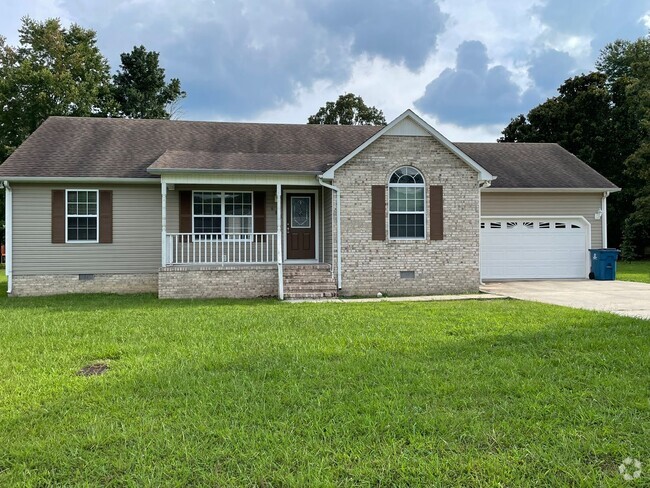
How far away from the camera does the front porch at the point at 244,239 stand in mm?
12258

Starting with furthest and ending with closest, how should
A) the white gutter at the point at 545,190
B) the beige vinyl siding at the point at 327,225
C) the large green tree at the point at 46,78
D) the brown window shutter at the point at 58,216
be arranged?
1. the large green tree at the point at 46,78
2. the white gutter at the point at 545,190
3. the brown window shutter at the point at 58,216
4. the beige vinyl siding at the point at 327,225

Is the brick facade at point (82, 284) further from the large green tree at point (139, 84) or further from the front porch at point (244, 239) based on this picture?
the large green tree at point (139, 84)

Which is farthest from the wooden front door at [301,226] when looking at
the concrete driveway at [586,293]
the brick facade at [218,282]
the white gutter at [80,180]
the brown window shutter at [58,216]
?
the brown window shutter at [58,216]

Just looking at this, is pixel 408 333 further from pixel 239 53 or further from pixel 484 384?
pixel 239 53

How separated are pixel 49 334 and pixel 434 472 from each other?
6350 millimetres

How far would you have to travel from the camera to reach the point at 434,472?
2.95m

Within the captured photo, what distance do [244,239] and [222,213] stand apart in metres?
1.06

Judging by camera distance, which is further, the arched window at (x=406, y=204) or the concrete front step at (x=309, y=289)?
the arched window at (x=406, y=204)

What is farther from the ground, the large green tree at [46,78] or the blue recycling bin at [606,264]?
the large green tree at [46,78]

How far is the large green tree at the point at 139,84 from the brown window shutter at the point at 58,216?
20.3m

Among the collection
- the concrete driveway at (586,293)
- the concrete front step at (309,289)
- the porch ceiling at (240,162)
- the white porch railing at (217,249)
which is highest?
the porch ceiling at (240,162)

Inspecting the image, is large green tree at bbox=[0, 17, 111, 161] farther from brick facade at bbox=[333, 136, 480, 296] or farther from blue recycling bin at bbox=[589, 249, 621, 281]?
blue recycling bin at bbox=[589, 249, 621, 281]

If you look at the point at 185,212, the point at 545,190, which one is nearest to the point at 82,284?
the point at 185,212

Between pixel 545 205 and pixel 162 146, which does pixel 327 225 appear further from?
pixel 545 205
